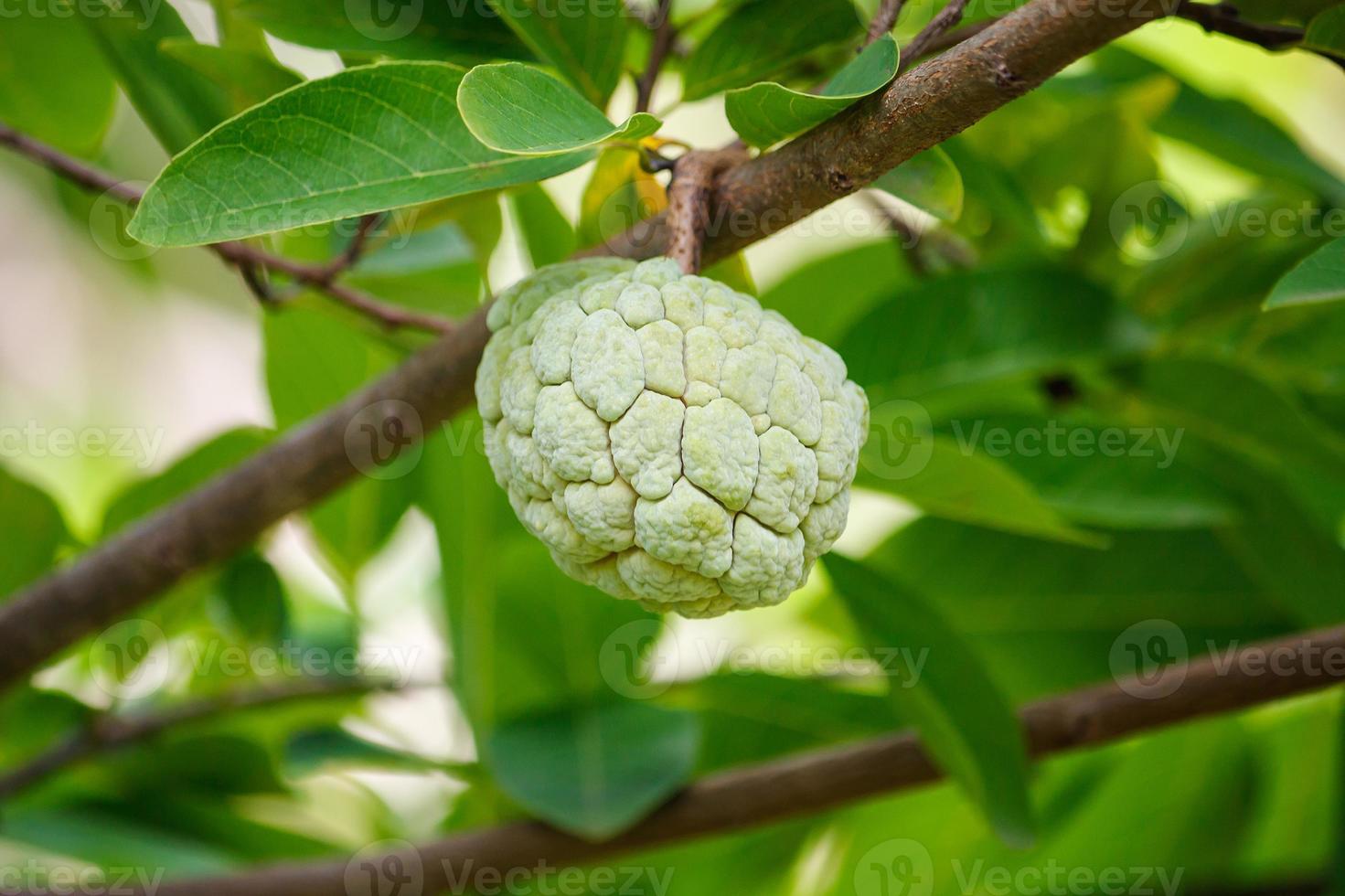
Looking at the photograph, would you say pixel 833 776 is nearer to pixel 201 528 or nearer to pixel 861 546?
pixel 861 546

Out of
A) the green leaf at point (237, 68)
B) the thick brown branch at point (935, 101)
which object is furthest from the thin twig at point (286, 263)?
the thick brown branch at point (935, 101)

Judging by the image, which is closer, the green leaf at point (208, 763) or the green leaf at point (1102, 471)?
the green leaf at point (1102, 471)

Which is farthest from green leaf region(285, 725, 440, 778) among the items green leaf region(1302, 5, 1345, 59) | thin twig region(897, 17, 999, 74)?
green leaf region(1302, 5, 1345, 59)

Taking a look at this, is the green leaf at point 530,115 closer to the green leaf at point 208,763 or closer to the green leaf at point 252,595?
the green leaf at point 252,595

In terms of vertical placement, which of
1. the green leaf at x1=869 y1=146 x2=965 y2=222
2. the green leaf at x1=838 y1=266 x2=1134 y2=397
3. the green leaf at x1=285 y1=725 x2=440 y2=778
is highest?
the green leaf at x1=869 y1=146 x2=965 y2=222

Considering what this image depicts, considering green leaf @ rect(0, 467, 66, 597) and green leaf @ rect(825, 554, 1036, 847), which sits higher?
green leaf @ rect(0, 467, 66, 597)

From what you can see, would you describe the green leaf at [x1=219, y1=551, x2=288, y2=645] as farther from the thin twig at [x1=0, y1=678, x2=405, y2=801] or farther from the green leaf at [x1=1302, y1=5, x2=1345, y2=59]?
the green leaf at [x1=1302, y1=5, x2=1345, y2=59]

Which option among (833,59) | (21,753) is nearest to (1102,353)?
(833,59)
